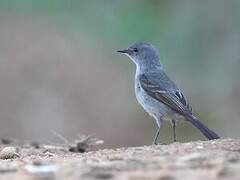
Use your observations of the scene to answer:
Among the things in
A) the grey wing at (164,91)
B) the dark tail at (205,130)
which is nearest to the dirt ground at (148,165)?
the dark tail at (205,130)

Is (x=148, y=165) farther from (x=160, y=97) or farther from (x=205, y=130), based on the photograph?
(x=160, y=97)

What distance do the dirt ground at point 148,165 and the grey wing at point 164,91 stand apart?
1944mm

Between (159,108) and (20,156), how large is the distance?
2.25 meters

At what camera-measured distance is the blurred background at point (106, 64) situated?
2039 centimetres

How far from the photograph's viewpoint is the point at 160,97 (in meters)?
11.0

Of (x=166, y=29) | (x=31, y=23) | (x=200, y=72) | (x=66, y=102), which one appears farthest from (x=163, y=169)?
(x=31, y=23)

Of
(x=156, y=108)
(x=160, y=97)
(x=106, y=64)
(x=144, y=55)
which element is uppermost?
(x=106, y=64)

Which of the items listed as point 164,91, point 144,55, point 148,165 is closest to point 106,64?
point 144,55

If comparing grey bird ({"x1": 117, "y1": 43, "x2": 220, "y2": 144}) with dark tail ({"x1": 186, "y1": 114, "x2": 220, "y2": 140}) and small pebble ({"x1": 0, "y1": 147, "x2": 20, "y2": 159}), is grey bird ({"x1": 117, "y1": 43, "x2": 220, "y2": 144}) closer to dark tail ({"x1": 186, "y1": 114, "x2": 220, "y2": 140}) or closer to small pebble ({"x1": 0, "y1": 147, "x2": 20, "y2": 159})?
dark tail ({"x1": 186, "y1": 114, "x2": 220, "y2": 140})

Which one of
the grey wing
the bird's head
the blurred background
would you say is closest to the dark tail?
the grey wing

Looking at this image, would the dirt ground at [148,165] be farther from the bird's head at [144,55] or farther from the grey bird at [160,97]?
the bird's head at [144,55]

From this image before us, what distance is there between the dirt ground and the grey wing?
1944 mm

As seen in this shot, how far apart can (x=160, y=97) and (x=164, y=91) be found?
4.5 inches

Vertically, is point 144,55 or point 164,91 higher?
point 144,55
